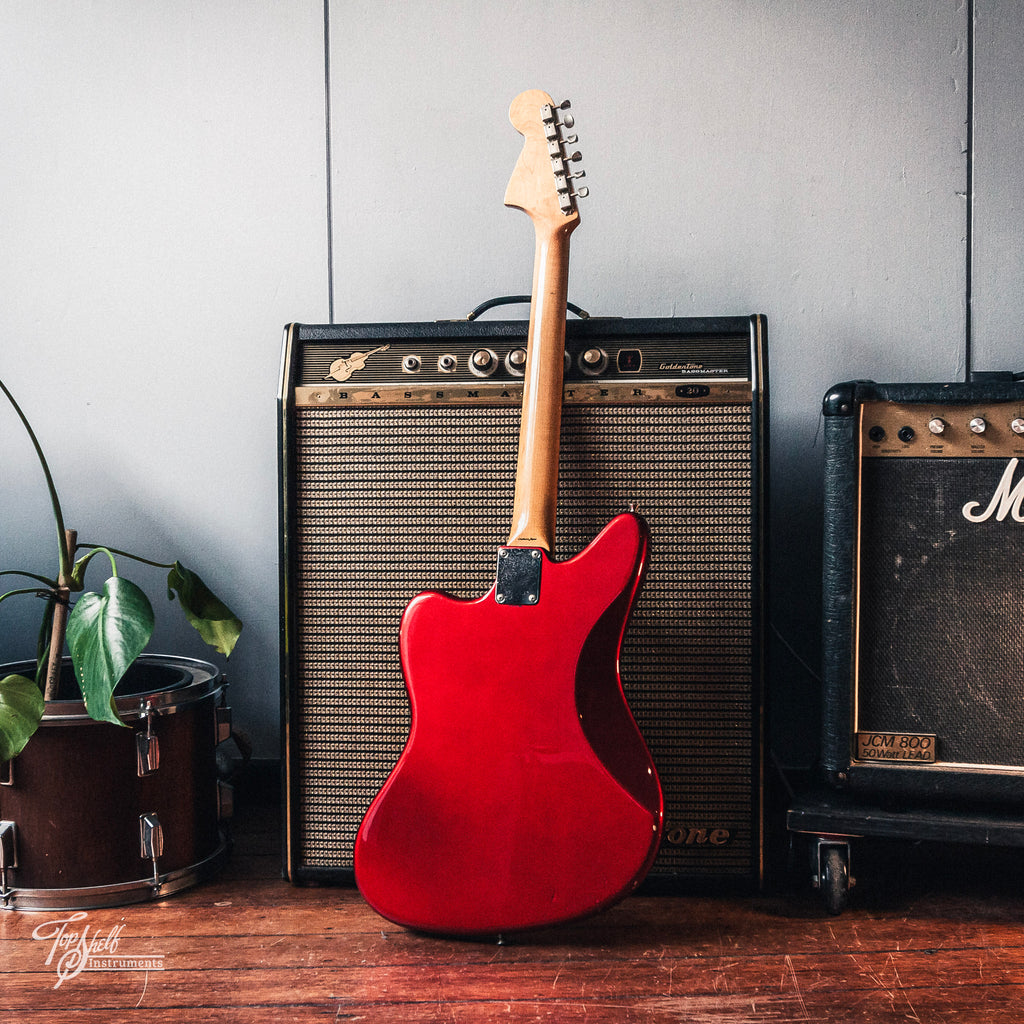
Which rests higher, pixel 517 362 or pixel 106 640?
pixel 517 362

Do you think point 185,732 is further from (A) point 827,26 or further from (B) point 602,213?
(A) point 827,26

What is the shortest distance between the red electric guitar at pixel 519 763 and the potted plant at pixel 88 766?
301mm

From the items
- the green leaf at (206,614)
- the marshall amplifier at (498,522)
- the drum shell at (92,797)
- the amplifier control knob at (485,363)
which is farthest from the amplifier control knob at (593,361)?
the drum shell at (92,797)

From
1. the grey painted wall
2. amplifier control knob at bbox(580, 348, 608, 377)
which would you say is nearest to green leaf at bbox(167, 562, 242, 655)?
the grey painted wall

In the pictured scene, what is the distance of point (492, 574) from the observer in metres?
1.08

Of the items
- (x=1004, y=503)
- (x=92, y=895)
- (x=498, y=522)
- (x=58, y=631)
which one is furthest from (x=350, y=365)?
(x=1004, y=503)

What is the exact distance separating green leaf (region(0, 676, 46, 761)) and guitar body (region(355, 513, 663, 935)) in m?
0.40

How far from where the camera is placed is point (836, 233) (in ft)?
4.37

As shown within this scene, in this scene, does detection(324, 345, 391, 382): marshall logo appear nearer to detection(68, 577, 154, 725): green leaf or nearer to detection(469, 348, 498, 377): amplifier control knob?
detection(469, 348, 498, 377): amplifier control knob

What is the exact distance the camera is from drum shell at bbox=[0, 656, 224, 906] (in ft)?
3.24

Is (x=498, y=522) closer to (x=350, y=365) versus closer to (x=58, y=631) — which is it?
(x=350, y=365)

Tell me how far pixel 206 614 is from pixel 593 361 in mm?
631

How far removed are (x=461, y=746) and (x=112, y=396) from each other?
3.03 feet

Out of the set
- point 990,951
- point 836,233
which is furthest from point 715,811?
point 836,233
